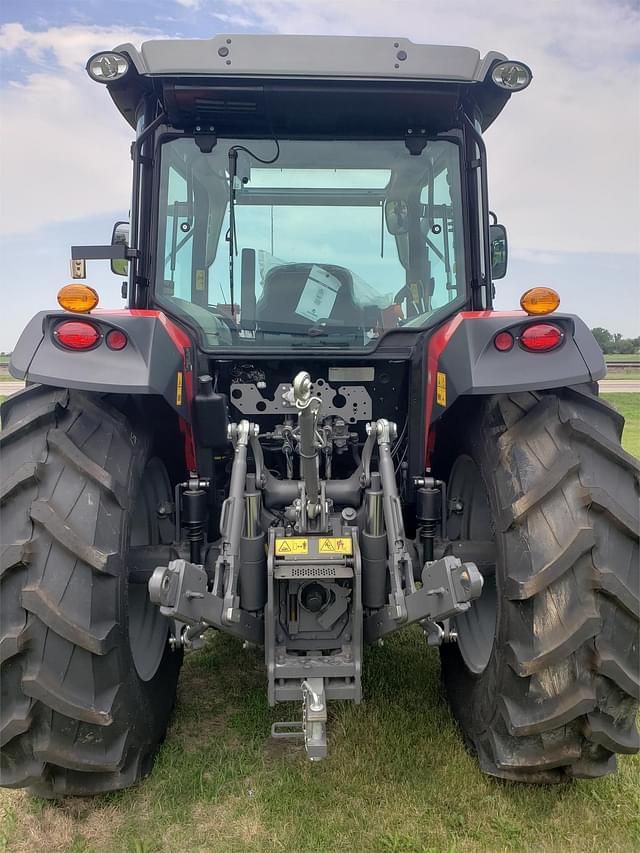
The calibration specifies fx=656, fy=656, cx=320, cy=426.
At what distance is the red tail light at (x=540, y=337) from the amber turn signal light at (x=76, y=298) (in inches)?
59.5

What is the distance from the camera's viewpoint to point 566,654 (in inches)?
80.0

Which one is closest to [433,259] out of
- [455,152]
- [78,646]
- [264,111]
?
[455,152]

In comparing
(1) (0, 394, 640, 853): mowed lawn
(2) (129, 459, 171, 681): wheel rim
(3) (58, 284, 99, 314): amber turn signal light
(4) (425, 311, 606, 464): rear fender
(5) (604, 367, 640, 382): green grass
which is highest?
(5) (604, 367, 640, 382): green grass

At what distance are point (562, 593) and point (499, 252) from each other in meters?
1.87

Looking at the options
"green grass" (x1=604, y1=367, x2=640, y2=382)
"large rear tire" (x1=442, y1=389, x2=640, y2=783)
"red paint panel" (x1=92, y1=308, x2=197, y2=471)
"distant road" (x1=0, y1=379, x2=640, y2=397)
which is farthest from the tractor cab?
"green grass" (x1=604, y1=367, x2=640, y2=382)

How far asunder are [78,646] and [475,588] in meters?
1.25

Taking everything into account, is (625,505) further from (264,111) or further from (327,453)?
(264,111)

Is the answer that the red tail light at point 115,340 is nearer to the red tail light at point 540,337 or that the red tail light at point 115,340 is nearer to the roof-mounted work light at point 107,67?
the roof-mounted work light at point 107,67

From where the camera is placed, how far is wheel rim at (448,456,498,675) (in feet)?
9.11

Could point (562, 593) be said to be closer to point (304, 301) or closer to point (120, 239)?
point (304, 301)

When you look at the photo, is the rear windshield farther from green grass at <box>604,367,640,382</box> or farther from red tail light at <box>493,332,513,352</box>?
green grass at <box>604,367,640,382</box>

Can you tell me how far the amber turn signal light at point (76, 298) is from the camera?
2.23 meters

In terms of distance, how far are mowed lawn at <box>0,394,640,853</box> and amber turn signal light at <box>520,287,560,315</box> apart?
1.74 metres

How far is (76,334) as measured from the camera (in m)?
2.27
